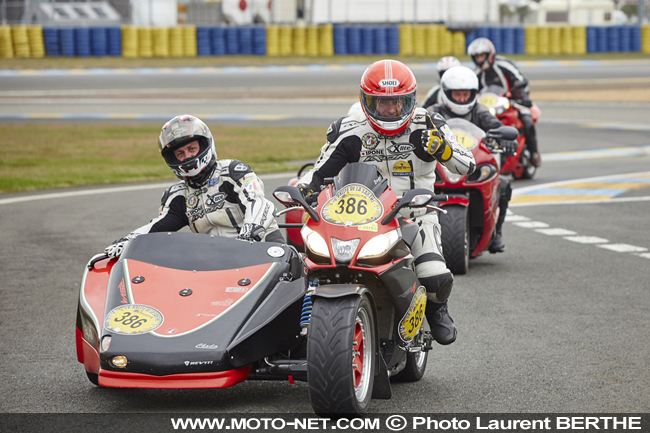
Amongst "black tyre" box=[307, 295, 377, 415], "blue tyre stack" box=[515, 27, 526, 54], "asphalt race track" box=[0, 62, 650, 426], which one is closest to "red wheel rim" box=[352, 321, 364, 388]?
"black tyre" box=[307, 295, 377, 415]

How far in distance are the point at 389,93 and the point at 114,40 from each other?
1438 inches

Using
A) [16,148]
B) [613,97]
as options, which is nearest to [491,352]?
[16,148]

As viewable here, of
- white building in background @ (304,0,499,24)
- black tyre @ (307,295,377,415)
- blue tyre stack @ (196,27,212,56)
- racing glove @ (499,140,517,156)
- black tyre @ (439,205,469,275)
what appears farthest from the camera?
white building in background @ (304,0,499,24)

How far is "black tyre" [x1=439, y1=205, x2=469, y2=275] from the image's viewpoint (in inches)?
382

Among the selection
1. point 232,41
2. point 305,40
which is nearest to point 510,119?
point 232,41

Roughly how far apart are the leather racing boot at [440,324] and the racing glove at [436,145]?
0.90m

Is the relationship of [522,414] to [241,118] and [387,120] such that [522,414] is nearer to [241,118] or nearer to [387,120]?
[387,120]

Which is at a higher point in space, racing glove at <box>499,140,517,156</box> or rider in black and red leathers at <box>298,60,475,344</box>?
rider in black and red leathers at <box>298,60,475,344</box>

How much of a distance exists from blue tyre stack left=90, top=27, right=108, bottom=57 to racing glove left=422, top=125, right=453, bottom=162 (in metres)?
36.4

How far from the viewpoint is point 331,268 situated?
5359mm

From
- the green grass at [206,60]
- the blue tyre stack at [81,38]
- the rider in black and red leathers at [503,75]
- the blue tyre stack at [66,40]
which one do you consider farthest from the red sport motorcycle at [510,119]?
the blue tyre stack at [66,40]

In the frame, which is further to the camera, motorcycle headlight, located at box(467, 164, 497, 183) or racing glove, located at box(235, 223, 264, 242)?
motorcycle headlight, located at box(467, 164, 497, 183)

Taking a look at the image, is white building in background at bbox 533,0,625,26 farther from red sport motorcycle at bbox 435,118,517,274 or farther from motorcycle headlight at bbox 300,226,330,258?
motorcycle headlight at bbox 300,226,330,258

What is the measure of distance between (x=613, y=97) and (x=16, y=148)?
19.4m
